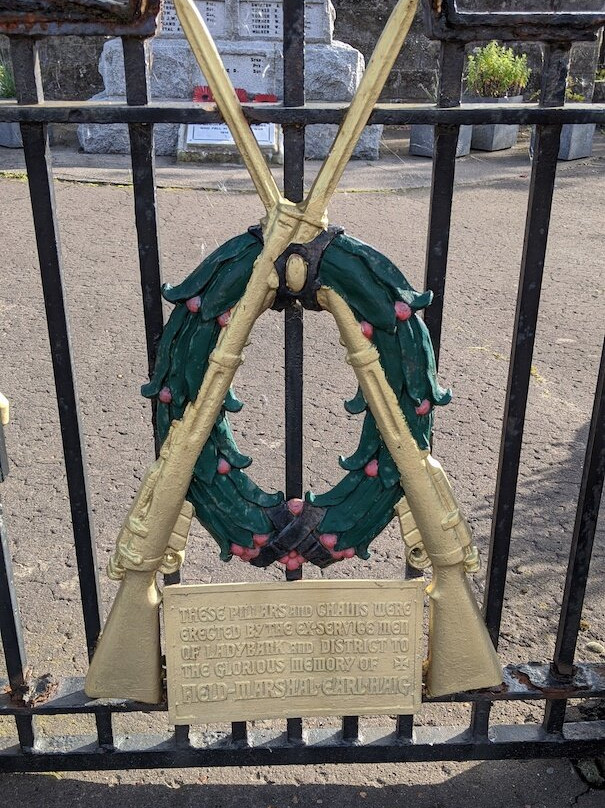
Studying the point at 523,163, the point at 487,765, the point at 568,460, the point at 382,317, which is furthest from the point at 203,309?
the point at 523,163

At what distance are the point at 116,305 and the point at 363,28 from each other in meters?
8.62

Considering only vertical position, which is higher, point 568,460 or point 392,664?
point 392,664

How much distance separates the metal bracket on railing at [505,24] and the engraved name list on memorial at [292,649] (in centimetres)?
104

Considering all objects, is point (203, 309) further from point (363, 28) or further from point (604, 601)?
point (363, 28)

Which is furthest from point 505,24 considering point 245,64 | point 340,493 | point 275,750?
point 245,64

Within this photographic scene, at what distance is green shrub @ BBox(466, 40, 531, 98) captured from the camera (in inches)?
373

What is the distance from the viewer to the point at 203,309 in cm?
147

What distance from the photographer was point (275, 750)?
76.1 inches

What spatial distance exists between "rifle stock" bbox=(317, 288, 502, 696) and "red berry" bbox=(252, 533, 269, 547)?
27 cm

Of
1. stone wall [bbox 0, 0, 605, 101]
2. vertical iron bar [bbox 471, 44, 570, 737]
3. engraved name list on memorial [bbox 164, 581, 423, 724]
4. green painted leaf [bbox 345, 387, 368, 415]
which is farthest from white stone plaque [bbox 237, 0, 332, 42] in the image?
engraved name list on memorial [bbox 164, 581, 423, 724]

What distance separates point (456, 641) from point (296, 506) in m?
0.45

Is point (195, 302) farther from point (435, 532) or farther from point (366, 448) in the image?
point (435, 532)

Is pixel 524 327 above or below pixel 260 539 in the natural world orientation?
above

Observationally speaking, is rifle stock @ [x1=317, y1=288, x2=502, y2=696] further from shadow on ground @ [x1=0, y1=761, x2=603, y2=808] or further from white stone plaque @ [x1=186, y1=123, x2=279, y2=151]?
white stone plaque @ [x1=186, y1=123, x2=279, y2=151]
